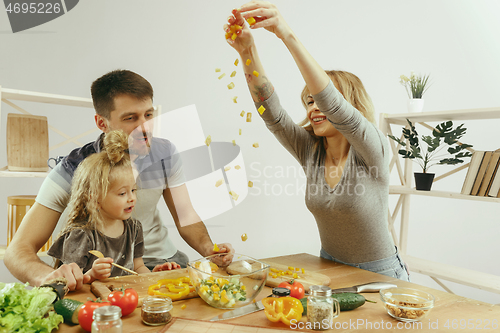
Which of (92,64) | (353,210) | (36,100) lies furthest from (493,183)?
(36,100)

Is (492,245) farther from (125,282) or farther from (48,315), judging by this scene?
(48,315)

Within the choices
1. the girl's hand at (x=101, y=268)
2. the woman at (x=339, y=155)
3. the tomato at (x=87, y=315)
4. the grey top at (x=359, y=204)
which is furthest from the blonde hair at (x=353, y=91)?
the tomato at (x=87, y=315)

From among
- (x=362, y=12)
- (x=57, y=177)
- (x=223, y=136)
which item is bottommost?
(x=57, y=177)

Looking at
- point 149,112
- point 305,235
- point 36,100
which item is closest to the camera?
point 149,112

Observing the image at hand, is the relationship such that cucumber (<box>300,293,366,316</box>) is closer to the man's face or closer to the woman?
the woman

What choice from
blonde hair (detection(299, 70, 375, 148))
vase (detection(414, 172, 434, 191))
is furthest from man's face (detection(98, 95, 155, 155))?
vase (detection(414, 172, 434, 191))

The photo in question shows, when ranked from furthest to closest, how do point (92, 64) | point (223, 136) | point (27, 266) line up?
1. point (223, 136)
2. point (92, 64)
3. point (27, 266)

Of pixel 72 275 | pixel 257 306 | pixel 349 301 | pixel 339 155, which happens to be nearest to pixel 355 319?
pixel 349 301

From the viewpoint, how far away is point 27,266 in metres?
1.46

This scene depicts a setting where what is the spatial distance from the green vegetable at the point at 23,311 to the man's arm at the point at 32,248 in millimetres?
336

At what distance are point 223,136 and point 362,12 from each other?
1.69m

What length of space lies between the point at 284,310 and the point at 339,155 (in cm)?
103

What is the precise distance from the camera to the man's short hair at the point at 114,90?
1.85 meters

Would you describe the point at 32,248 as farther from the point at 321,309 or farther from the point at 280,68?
the point at 280,68
